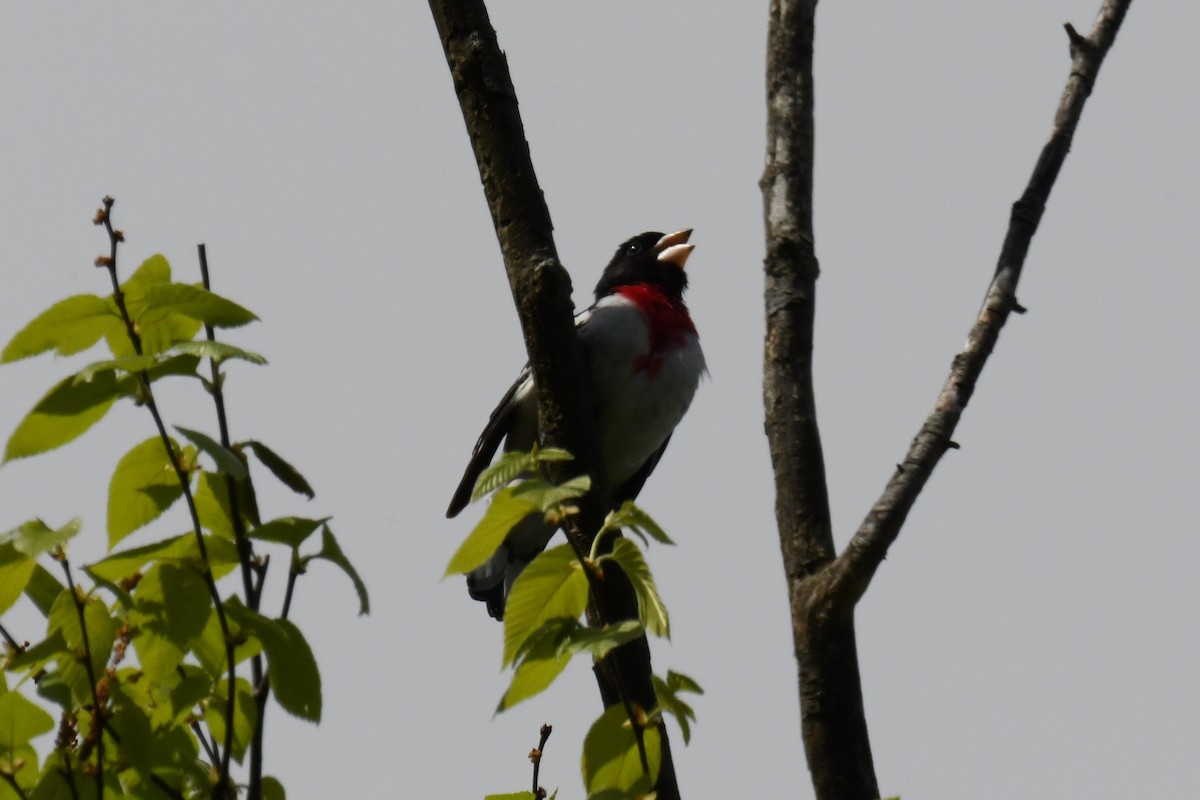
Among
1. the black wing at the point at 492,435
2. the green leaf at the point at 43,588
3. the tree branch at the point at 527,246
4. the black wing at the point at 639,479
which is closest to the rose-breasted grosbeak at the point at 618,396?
the black wing at the point at 492,435

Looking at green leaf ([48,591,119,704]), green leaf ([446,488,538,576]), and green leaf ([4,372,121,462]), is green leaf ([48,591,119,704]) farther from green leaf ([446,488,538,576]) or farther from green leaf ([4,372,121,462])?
green leaf ([446,488,538,576])

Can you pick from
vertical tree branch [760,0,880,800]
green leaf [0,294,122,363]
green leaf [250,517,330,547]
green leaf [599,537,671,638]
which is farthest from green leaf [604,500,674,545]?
vertical tree branch [760,0,880,800]

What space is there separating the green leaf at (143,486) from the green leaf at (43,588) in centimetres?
16

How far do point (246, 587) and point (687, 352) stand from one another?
4.50 meters

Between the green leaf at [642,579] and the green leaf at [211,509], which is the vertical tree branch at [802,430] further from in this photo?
the green leaf at [211,509]

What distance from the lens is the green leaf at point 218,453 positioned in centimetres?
174

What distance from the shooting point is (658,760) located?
2.00m

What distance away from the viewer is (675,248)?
280 inches

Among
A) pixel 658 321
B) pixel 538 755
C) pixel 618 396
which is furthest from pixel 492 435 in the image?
pixel 538 755

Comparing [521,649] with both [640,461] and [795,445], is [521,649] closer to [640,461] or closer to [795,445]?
[795,445]

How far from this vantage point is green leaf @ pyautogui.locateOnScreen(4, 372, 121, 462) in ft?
5.90

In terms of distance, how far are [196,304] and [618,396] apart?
4.21m

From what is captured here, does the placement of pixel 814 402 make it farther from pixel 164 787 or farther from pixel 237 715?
pixel 164 787

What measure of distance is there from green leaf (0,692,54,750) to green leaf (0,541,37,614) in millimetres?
135
